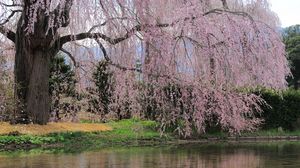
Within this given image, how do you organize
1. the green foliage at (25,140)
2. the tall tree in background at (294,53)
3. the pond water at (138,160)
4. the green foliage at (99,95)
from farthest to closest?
the tall tree in background at (294,53) < the green foliage at (99,95) < the green foliage at (25,140) < the pond water at (138,160)

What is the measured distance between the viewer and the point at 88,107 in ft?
67.2

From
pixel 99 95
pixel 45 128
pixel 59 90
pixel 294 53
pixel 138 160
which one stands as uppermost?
pixel 294 53

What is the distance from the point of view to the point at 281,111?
24797 mm

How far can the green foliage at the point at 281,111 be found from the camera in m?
24.6

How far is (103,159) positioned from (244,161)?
3.23 metres

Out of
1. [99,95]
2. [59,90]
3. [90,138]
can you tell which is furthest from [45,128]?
[59,90]

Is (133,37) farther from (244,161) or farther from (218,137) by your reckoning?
(218,137)

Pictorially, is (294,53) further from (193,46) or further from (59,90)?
(193,46)

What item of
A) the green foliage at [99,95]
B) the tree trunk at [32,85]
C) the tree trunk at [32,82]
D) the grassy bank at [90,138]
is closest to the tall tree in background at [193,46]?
the grassy bank at [90,138]

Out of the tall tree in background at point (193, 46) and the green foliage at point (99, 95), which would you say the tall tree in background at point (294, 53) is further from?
the tall tree in background at point (193, 46)

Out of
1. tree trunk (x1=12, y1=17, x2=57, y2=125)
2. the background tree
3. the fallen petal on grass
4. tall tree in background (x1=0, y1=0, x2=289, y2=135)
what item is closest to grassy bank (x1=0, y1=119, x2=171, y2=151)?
the fallen petal on grass

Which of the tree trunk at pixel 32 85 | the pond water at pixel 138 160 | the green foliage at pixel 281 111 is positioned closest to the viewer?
the pond water at pixel 138 160

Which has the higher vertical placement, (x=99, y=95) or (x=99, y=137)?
(x=99, y=95)

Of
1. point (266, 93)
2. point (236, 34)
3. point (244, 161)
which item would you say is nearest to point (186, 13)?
point (236, 34)
